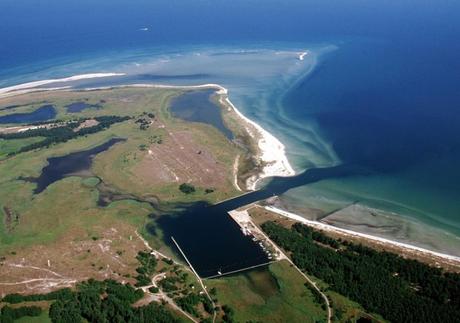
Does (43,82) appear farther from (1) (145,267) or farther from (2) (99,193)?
(1) (145,267)

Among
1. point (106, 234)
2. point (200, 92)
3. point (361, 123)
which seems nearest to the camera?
point (106, 234)

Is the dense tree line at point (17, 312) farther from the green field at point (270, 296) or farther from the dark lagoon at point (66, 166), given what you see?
the dark lagoon at point (66, 166)

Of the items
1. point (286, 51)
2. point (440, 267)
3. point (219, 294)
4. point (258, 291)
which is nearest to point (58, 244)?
point (219, 294)

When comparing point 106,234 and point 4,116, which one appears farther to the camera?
point 4,116

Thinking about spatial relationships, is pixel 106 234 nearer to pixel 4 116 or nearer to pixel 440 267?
pixel 440 267

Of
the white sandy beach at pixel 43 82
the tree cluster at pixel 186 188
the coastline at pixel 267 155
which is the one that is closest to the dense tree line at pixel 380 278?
the coastline at pixel 267 155

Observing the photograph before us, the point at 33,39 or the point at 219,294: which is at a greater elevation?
the point at 33,39

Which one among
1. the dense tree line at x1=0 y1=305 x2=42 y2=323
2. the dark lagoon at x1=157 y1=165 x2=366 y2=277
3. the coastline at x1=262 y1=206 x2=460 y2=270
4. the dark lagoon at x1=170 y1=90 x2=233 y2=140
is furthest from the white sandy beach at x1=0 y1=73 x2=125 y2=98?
the coastline at x1=262 y1=206 x2=460 y2=270
